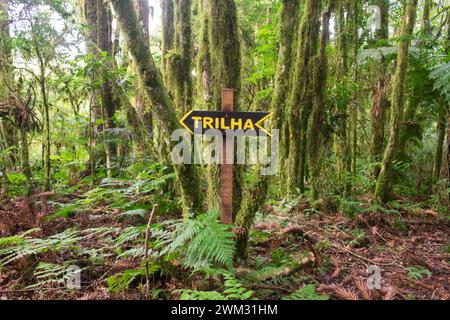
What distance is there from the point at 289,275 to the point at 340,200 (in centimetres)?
319

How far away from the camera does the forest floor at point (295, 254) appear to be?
3.25m

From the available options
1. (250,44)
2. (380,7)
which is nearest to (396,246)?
(380,7)

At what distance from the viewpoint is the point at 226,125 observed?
3379 millimetres

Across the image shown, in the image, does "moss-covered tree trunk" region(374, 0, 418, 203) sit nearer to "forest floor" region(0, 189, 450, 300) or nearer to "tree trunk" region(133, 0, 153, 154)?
"forest floor" region(0, 189, 450, 300)

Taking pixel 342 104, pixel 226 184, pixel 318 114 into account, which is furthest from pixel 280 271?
pixel 342 104

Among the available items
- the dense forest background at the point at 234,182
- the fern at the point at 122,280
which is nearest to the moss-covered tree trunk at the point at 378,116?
the dense forest background at the point at 234,182

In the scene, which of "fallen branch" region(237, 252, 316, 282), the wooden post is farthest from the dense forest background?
the wooden post

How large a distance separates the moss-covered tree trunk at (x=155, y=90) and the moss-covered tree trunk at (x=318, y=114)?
3057mm

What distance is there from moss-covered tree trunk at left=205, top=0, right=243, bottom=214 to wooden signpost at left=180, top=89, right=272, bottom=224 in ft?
0.90

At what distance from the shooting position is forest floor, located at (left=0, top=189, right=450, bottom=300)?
325 cm

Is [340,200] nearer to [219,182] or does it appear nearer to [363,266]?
[363,266]

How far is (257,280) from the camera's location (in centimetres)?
330

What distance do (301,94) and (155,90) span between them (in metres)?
3.16

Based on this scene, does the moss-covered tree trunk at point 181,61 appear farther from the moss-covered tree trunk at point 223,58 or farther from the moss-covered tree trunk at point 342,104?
the moss-covered tree trunk at point 342,104
